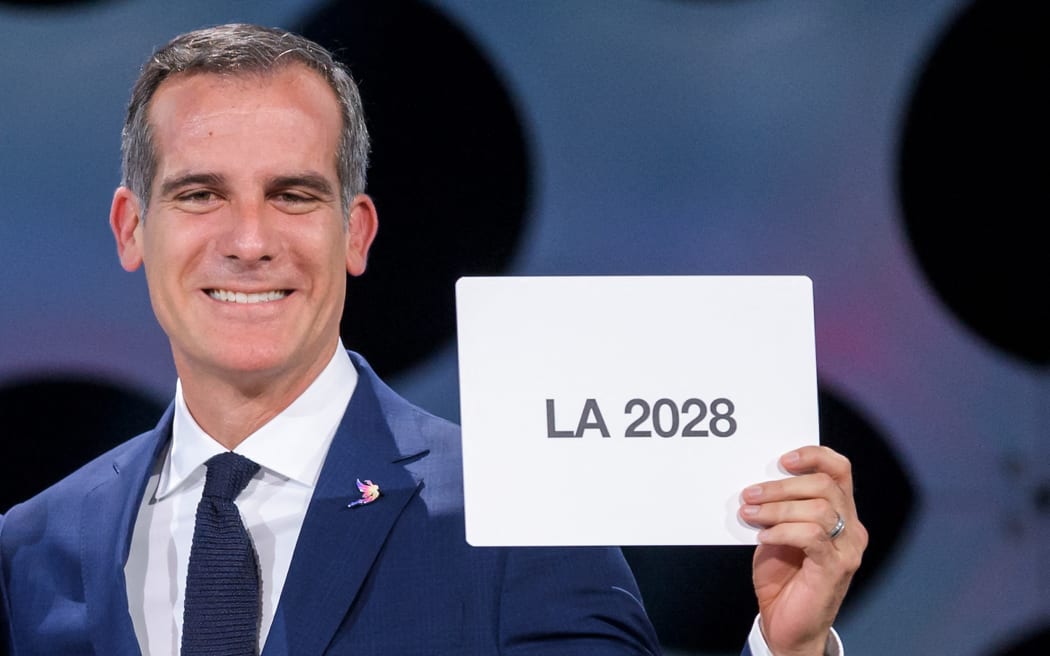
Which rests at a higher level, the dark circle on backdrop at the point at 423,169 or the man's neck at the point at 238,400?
the dark circle on backdrop at the point at 423,169

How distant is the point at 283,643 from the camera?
1.80 meters

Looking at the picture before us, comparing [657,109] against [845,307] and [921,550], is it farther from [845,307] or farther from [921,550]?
[921,550]

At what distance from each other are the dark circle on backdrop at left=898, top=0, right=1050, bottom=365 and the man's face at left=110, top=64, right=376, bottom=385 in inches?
49.1

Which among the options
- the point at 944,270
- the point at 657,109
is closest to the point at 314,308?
the point at 657,109

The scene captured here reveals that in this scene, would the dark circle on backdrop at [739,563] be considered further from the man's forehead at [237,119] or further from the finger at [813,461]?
the man's forehead at [237,119]

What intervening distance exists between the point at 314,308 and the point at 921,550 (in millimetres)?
1342

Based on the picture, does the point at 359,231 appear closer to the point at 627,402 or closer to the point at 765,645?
Result: the point at 627,402

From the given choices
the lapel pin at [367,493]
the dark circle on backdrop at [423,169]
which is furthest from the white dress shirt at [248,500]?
the dark circle on backdrop at [423,169]

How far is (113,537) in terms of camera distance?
1.99m

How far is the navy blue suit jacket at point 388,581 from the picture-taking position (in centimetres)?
184

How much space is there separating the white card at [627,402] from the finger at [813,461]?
15 millimetres

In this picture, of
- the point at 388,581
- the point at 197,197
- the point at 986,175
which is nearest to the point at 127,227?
the point at 197,197

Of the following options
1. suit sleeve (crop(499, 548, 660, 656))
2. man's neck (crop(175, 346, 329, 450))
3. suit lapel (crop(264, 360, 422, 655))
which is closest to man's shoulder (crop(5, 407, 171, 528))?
man's neck (crop(175, 346, 329, 450))

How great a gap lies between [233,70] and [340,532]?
77 cm
